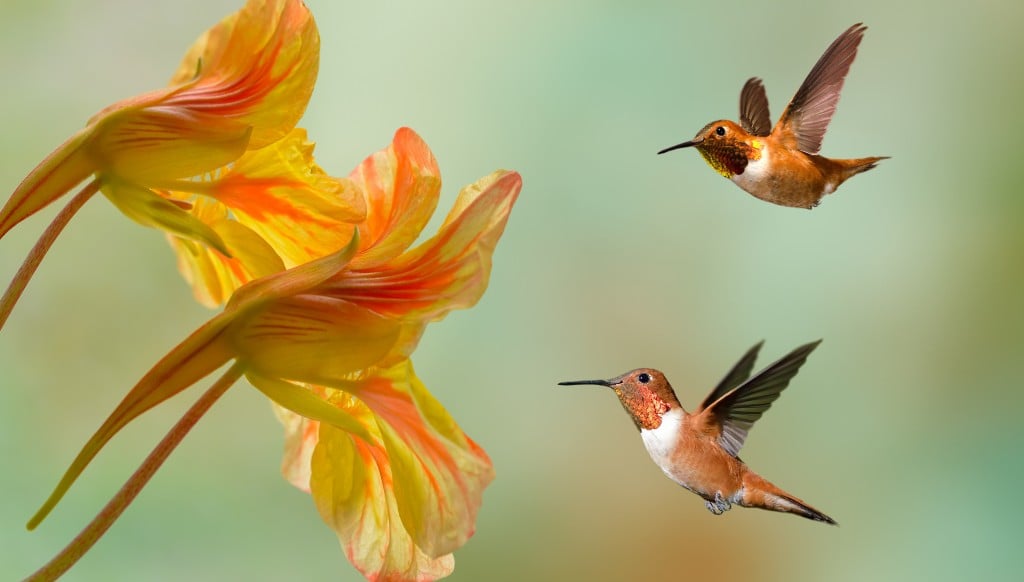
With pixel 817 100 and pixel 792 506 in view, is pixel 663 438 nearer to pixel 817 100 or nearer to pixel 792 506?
pixel 792 506

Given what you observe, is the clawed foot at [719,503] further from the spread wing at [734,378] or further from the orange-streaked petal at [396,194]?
the orange-streaked petal at [396,194]

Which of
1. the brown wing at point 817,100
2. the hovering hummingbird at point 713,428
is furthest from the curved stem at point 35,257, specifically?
the brown wing at point 817,100

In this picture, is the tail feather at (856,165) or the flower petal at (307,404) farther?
the tail feather at (856,165)

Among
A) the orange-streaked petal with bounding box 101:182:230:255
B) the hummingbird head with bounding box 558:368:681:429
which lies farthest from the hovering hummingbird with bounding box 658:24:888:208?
the orange-streaked petal with bounding box 101:182:230:255

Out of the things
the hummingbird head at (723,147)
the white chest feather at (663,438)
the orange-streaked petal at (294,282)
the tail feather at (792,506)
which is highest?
the hummingbird head at (723,147)

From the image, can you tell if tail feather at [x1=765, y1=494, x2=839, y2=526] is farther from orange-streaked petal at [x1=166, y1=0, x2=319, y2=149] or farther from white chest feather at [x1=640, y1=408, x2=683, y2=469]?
orange-streaked petal at [x1=166, y1=0, x2=319, y2=149]

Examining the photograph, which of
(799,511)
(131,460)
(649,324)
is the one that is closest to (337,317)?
(799,511)

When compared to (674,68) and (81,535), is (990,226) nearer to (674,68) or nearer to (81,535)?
(674,68)
